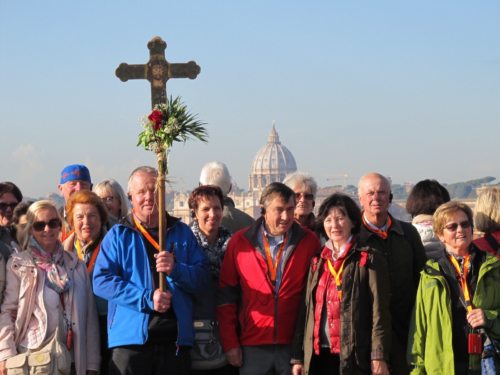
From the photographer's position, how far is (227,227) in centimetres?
780

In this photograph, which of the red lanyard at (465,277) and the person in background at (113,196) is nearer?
the red lanyard at (465,277)

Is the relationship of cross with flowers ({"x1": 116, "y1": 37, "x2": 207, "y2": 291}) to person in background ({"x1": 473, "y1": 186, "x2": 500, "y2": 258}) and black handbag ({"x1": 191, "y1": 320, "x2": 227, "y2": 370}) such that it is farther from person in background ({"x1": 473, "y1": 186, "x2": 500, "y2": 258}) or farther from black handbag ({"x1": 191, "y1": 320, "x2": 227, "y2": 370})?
person in background ({"x1": 473, "y1": 186, "x2": 500, "y2": 258})

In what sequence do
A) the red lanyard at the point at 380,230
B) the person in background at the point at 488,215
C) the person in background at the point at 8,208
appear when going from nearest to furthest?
the person in background at the point at 488,215
the red lanyard at the point at 380,230
the person in background at the point at 8,208

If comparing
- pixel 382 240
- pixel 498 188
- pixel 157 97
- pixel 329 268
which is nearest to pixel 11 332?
pixel 329 268

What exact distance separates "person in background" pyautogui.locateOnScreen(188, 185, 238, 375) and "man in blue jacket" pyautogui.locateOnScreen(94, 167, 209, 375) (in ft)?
0.66

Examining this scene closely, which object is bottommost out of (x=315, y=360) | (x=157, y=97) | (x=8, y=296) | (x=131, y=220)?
(x=315, y=360)

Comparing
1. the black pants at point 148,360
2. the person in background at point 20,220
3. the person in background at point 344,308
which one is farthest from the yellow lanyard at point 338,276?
the person in background at point 20,220

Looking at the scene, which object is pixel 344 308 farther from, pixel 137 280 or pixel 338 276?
pixel 137 280

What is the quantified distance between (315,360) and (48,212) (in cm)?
195

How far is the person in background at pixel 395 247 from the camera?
259 inches

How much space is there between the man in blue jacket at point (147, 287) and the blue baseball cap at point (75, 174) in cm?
148

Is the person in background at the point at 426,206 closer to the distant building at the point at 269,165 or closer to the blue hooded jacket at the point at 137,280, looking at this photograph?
the blue hooded jacket at the point at 137,280

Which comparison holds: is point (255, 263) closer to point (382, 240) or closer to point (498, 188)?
point (382, 240)

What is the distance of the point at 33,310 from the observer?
6.32 meters
